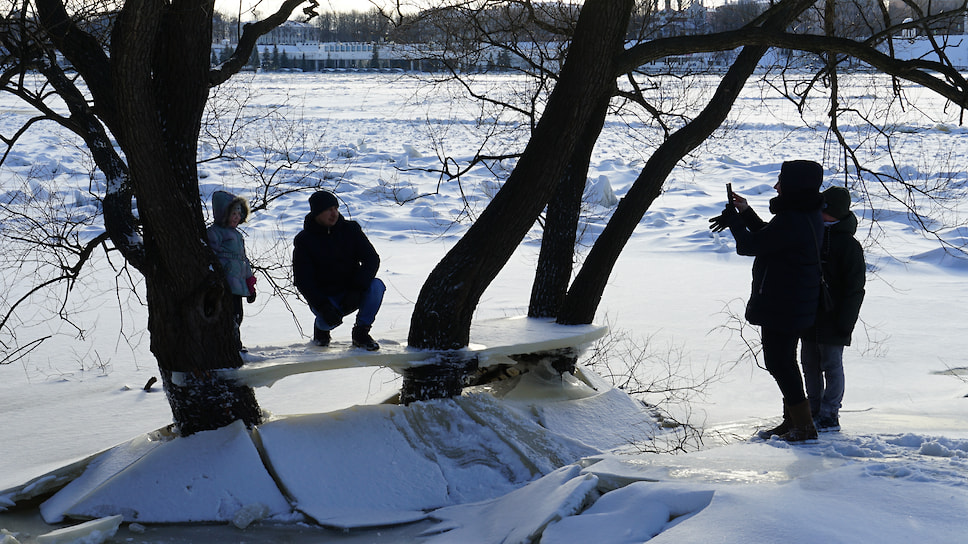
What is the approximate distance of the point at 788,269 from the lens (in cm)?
453

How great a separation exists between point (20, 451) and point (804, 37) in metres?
6.38

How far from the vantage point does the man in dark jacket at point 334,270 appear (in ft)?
16.8

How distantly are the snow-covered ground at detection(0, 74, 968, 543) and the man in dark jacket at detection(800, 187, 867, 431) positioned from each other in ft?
1.01

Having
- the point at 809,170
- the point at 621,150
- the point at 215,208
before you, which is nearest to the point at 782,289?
the point at 809,170

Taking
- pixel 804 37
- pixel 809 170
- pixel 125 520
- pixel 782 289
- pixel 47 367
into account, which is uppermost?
pixel 804 37

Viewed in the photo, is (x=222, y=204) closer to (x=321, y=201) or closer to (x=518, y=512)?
(x=321, y=201)

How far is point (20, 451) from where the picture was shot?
21.1 ft

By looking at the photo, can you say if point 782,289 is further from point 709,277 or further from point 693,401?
point 709,277

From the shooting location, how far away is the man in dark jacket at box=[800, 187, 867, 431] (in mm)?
→ 4832

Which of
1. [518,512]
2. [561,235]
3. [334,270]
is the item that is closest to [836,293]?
[518,512]

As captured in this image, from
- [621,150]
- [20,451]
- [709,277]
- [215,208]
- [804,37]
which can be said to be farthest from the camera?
[621,150]

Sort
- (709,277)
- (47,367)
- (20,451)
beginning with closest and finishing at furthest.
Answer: (20,451)
(47,367)
(709,277)

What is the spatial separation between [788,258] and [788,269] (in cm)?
6

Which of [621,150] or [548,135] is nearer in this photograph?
[548,135]
